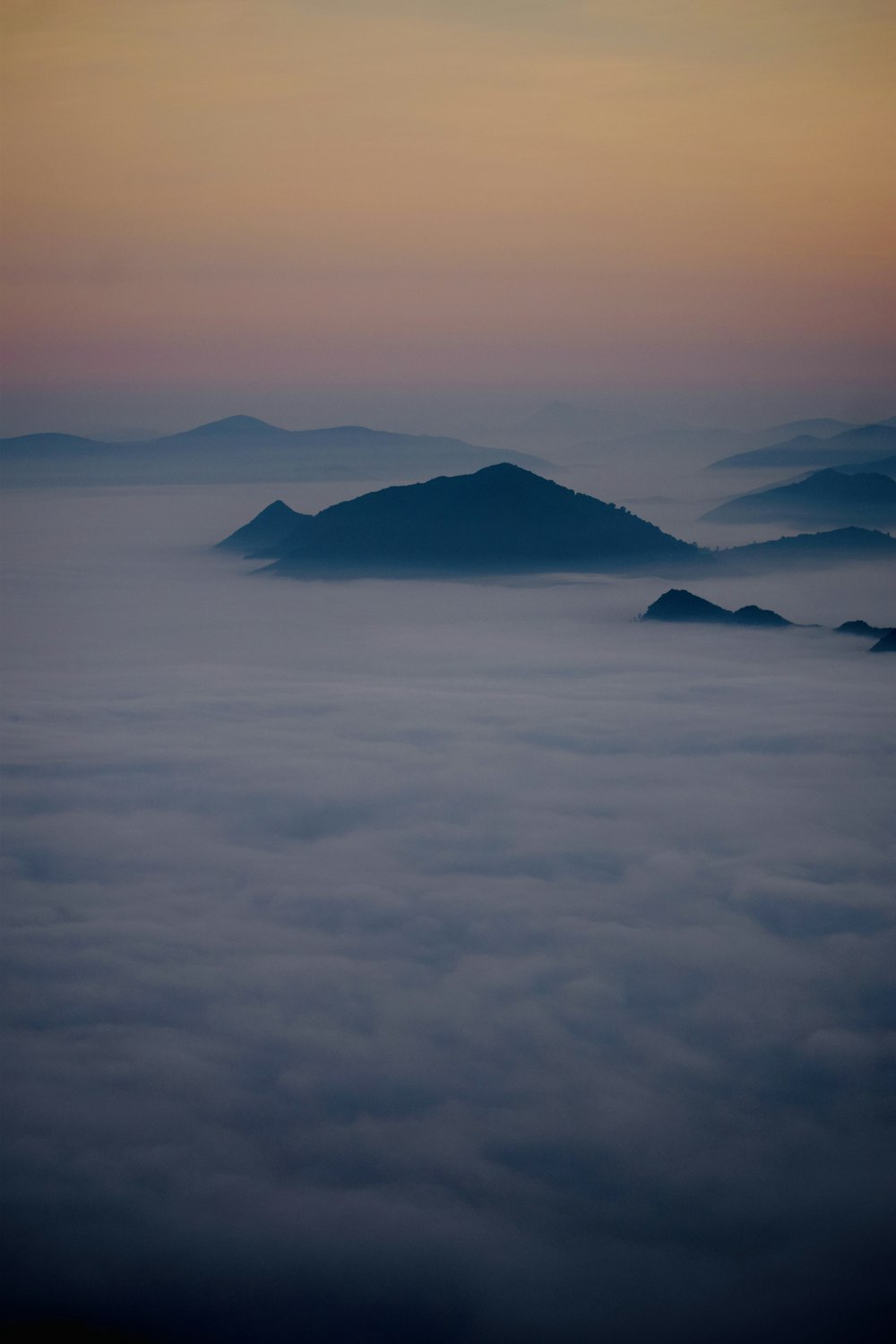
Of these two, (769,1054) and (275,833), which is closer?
(769,1054)

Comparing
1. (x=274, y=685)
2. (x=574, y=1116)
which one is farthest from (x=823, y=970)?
(x=274, y=685)

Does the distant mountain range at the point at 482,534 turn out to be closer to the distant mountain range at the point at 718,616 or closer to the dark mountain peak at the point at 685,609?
the dark mountain peak at the point at 685,609

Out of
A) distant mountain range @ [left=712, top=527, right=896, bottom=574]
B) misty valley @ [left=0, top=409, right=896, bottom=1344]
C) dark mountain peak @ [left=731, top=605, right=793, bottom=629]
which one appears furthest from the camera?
distant mountain range @ [left=712, top=527, right=896, bottom=574]

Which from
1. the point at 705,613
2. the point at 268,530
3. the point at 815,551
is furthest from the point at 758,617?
the point at 268,530

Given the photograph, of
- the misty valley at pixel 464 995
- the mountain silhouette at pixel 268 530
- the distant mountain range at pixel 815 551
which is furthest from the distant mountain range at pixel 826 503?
the mountain silhouette at pixel 268 530

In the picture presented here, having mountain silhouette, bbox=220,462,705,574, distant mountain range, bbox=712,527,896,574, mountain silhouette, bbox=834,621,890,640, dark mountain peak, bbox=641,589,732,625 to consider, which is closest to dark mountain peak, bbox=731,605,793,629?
dark mountain peak, bbox=641,589,732,625

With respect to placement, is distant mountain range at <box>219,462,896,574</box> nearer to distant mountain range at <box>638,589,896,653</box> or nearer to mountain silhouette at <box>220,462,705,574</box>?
mountain silhouette at <box>220,462,705,574</box>

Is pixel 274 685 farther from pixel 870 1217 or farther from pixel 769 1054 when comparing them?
pixel 870 1217
